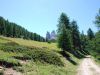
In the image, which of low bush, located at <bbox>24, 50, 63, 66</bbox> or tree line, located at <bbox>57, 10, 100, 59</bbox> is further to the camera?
low bush, located at <bbox>24, 50, 63, 66</bbox>

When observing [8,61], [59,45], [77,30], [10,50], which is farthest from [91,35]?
[8,61]

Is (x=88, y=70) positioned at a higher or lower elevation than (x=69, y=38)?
lower

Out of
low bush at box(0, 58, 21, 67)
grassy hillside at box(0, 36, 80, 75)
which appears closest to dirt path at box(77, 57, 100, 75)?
grassy hillside at box(0, 36, 80, 75)

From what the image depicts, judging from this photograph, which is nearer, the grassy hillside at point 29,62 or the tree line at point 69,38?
the grassy hillside at point 29,62

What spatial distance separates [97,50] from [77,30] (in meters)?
61.3

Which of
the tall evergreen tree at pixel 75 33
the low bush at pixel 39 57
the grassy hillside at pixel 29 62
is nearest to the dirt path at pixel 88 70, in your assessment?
the grassy hillside at pixel 29 62

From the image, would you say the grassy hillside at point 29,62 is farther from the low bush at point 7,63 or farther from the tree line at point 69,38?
the tree line at point 69,38

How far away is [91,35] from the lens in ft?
368

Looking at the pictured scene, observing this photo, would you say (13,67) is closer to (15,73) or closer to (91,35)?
(15,73)

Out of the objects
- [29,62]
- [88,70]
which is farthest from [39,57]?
[88,70]

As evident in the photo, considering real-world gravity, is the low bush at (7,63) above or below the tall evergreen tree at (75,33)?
below

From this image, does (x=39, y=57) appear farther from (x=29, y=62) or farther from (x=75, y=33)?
(x=75, y=33)

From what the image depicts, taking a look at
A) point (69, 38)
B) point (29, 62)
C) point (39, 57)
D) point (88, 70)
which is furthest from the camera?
point (69, 38)

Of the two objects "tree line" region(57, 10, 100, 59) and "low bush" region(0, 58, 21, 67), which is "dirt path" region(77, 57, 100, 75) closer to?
"tree line" region(57, 10, 100, 59)
